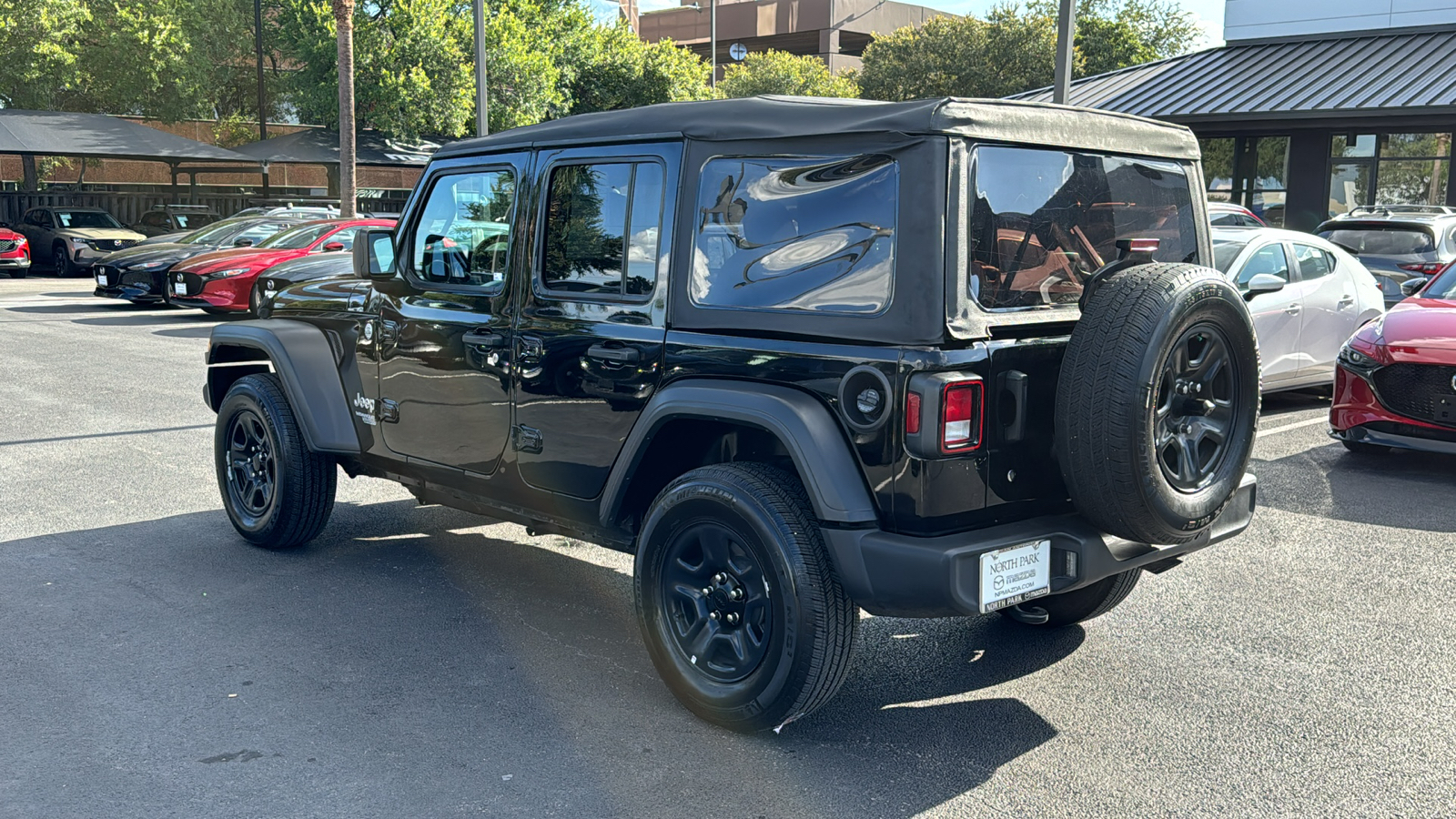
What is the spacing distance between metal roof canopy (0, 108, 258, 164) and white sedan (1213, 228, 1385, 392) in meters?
27.5

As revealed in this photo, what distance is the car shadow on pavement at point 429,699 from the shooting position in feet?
11.7

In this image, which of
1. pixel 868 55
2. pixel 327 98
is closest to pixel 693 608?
pixel 327 98

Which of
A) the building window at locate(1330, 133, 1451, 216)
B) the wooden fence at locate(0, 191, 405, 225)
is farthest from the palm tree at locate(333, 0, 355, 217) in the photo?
the building window at locate(1330, 133, 1451, 216)

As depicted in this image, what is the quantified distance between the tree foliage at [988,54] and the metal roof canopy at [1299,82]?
60.3 feet

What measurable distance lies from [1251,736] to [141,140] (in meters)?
33.4

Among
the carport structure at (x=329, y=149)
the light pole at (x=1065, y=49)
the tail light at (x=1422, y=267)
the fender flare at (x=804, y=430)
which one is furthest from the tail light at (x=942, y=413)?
the carport structure at (x=329, y=149)

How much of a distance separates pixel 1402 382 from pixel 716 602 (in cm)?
567

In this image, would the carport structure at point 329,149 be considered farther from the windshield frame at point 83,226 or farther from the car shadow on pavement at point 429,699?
the car shadow on pavement at point 429,699

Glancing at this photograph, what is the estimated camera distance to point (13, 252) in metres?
26.1

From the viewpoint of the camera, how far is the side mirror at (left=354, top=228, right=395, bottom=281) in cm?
546

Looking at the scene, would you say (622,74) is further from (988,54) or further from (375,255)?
(375,255)

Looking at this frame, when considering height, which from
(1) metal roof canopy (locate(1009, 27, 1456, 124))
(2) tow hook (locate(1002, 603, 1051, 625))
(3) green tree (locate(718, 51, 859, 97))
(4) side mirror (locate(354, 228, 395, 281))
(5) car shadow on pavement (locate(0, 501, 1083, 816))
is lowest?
(5) car shadow on pavement (locate(0, 501, 1083, 816))

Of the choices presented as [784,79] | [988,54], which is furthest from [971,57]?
[784,79]

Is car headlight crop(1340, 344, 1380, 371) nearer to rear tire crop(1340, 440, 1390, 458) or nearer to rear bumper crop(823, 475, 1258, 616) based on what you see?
rear tire crop(1340, 440, 1390, 458)
